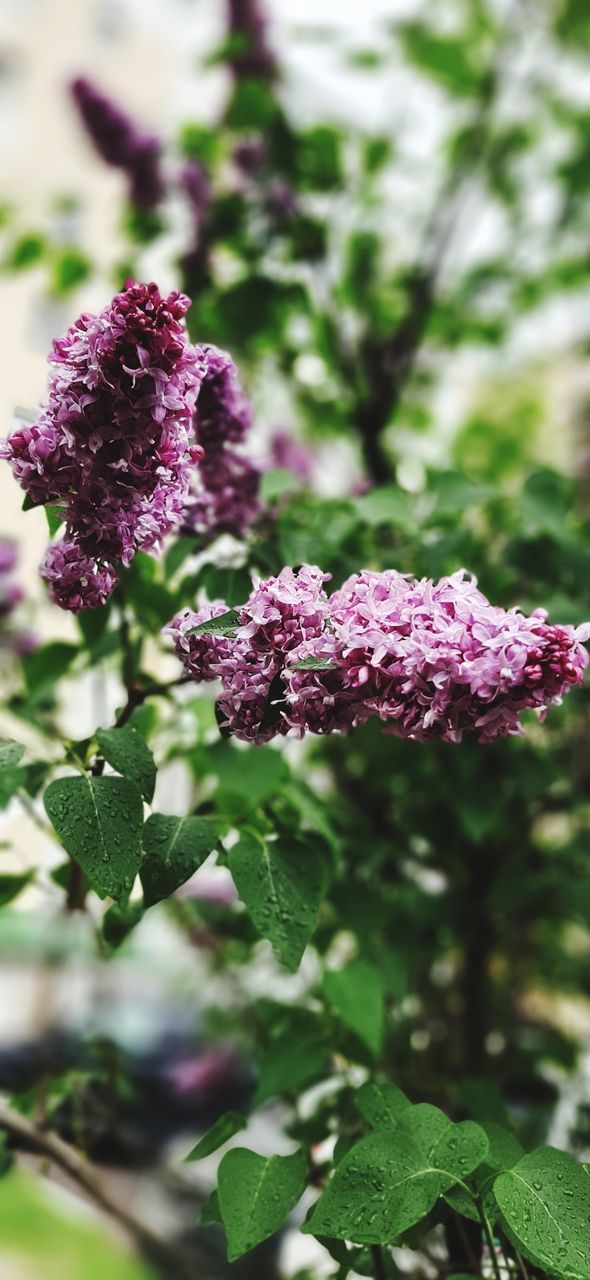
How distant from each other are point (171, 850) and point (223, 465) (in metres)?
0.36

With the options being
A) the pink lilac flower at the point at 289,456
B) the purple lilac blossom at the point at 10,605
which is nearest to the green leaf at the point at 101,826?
the purple lilac blossom at the point at 10,605

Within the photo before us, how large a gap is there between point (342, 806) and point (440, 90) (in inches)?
53.6

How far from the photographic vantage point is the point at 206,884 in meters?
2.02

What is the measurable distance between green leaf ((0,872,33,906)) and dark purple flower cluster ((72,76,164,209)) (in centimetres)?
139

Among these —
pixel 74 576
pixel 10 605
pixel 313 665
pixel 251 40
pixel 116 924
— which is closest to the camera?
pixel 313 665

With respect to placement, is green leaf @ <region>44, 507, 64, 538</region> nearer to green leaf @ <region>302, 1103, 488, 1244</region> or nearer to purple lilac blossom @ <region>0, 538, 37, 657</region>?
green leaf @ <region>302, 1103, 488, 1244</region>

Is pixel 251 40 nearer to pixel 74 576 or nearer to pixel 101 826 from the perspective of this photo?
pixel 74 576

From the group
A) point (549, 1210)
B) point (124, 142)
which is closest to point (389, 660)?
point (549, 1210)

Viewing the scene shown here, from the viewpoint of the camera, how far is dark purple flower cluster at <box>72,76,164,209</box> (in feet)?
5.61

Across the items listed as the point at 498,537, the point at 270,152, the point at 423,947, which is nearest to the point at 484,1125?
Answer: the point at 423,947

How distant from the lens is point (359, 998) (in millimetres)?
837

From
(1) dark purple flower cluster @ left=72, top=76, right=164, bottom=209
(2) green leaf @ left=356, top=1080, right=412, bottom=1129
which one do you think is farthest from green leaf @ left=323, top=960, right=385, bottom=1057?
(1) dark purple flower cluster @ left=72, top=76, right=164, bottom=209

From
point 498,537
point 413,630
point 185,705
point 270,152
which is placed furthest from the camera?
point 270,152

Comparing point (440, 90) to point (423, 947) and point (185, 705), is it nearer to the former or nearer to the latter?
point (185, 705)
